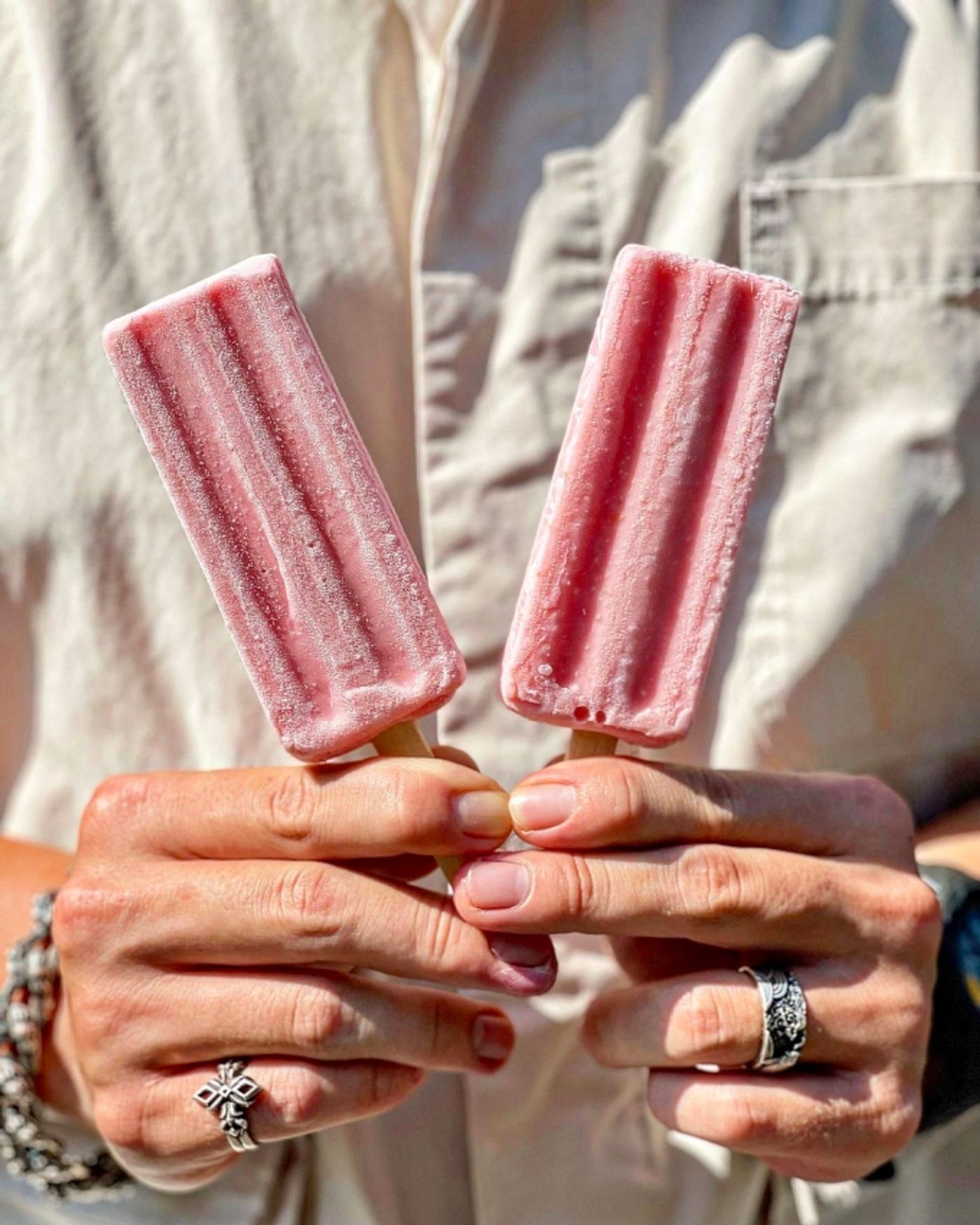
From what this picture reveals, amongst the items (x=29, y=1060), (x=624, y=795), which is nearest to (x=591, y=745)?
(x=624, y=795)

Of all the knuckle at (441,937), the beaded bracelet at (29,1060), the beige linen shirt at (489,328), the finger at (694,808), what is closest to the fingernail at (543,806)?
the finger at (694,808)

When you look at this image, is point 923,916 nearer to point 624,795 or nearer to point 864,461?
point 624,795

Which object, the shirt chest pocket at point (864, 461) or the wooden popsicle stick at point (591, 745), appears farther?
the shirt chest pocket at point (864, 461)

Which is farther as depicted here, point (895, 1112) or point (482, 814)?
point (895, 1112)

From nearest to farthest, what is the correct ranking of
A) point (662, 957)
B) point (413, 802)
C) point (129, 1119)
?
point (413, 802) < point (129, 1119) < point (662, 957)

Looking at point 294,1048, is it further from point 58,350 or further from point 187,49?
point 187,49

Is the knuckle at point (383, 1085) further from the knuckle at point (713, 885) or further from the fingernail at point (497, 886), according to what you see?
the knuckle at point (713, 885)

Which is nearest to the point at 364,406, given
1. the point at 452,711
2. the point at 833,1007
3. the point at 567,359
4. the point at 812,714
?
the point at 567,359
